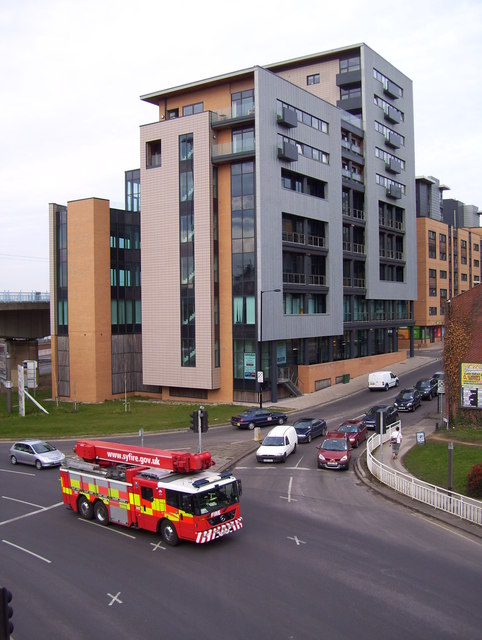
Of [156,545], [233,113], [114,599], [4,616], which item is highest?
[233,113]

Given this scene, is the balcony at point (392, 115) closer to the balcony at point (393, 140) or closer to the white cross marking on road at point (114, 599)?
the balcony at point (393, 140)

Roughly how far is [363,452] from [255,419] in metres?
11.2

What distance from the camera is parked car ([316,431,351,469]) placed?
27.5 m

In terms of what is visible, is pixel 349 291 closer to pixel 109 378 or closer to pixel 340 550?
pixel 109 378

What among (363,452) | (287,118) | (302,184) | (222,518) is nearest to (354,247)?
(302,184)

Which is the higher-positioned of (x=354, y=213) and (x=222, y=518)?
(x=354, y=213)

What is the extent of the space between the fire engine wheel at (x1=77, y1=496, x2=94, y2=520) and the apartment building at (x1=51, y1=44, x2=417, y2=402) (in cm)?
2626

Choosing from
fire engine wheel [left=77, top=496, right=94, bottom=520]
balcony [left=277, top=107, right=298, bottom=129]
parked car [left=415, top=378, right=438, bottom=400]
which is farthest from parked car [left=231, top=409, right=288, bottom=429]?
balcony [left=277, top=107, right=298, bottom=129]

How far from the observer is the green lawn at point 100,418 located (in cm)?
4012

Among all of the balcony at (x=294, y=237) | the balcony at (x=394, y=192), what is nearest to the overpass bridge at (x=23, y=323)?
the balcony at (x=294, y=237)

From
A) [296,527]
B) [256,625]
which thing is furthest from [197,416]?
[256,625]

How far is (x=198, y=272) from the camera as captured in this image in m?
51.1

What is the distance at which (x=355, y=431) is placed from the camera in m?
33.7

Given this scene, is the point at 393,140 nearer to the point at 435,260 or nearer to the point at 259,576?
the point at 435,260
